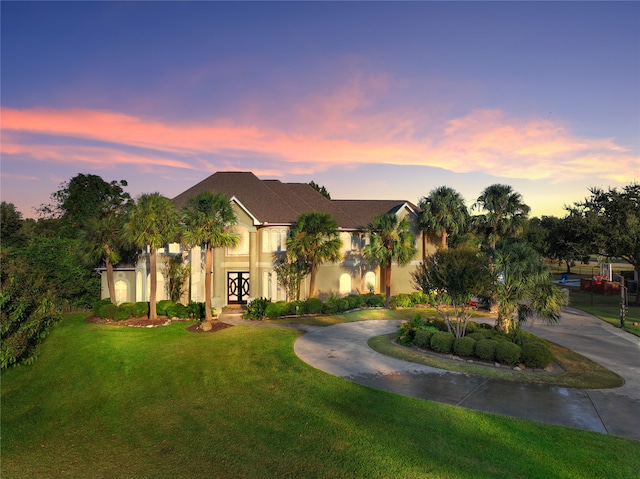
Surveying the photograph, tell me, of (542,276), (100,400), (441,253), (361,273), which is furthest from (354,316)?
(100,400)

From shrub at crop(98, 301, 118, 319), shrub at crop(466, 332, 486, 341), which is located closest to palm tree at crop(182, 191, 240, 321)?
shrub at crop(98, 301, 118, 319)

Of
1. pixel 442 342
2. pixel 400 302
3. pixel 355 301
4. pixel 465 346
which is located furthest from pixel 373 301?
pixel 465 346

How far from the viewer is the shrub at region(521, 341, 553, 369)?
15.4 m

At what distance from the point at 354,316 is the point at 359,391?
14.5 metres

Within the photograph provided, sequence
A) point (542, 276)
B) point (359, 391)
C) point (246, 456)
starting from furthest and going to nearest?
1. point (542, 276)
2. point (359, 391)
3. point (246, 456)

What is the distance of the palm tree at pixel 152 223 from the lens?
23875mm

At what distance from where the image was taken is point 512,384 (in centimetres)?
1369

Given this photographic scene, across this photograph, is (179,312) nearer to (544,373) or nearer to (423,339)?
(423,339)

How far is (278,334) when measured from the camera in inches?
843

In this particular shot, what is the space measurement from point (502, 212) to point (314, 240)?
780 inches

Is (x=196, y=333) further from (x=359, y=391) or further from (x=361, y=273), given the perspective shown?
(x=361, y=273)

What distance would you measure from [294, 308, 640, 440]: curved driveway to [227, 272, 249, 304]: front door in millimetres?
11013

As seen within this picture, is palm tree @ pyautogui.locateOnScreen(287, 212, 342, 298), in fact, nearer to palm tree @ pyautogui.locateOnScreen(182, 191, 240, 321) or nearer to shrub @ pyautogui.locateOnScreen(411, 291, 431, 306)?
palm tree @ pyautogui.locateOnScreen(182, 191, 240, 321)

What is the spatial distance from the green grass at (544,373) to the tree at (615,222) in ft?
77.4
